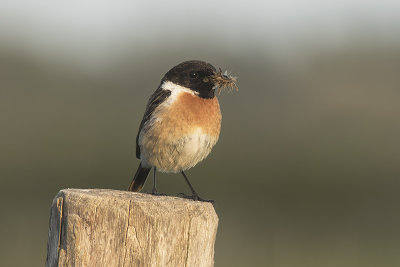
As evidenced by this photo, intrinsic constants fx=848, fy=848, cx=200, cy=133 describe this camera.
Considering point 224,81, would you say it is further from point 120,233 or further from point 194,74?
point 120,233

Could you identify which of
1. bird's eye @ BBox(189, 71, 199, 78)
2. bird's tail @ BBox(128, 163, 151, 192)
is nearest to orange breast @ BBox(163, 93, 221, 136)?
bird's eye @ BBox(189, 71, 199, 78)

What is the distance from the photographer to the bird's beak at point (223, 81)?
22.0 feet

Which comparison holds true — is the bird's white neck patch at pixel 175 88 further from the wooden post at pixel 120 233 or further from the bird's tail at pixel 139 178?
the wooden post at pixel 120 233

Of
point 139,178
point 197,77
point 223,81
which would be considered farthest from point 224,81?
point 139,178

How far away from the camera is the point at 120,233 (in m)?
4.02

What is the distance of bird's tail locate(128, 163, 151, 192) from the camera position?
746cm

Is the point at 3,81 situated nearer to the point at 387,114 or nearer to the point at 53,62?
the point at 53,62

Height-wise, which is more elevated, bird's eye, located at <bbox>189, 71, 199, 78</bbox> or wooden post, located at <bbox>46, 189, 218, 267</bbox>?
bird's eye, located at <bbox>189, 71, 199, 78</bbox>

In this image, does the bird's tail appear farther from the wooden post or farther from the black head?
the wooden post

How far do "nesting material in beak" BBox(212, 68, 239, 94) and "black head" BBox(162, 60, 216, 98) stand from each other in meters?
0.05

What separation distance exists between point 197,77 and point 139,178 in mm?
1174

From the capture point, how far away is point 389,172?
13625mm

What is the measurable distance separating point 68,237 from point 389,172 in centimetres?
1028

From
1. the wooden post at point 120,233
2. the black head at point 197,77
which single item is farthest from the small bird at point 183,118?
the wooden post at point 120,233
